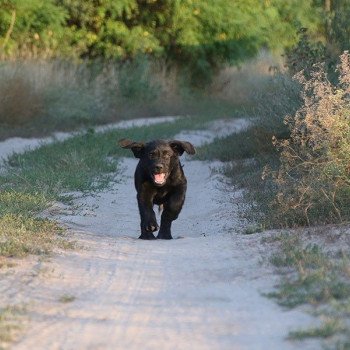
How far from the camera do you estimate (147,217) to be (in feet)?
28.2

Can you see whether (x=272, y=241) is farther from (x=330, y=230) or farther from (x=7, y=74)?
(x=7, y=74)

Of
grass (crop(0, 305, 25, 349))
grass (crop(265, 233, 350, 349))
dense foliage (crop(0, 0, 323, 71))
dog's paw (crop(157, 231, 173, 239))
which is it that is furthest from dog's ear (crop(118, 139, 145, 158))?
dense foliage (crop(0, 0, 323, 71))

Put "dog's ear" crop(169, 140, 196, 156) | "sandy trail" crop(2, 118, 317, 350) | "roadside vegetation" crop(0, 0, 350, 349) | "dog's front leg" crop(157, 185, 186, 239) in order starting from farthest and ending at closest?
"dog's ear" crop(169, 140, 196, 156) < "dog's front leg" crop(157, 185, 186, 239) < "roadside vegetation" crop(0, 0, 350, 349) < "sandy trail" crop(2, 118, 317, 350)

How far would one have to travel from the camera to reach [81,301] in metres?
5.63

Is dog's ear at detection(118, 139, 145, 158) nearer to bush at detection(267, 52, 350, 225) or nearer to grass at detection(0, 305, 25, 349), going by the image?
bush at detection(267, 52, 350, 225)

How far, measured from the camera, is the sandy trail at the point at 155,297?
15.6 ft

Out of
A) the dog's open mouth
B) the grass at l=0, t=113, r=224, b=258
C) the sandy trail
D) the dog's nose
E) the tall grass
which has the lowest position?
the tall grass

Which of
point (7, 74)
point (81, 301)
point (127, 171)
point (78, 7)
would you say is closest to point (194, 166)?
point (127, 171)

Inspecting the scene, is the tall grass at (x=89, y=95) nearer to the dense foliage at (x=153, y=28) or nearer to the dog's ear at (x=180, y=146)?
the dense foliage at (x=153, y=28)

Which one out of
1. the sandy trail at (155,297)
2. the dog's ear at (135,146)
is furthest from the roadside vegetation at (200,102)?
the dog's ear at (135,146)

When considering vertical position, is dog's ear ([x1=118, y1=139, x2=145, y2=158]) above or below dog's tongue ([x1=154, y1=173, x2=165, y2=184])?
above

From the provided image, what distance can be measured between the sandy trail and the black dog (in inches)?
20.9

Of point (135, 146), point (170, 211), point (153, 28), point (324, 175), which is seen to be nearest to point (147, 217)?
point (170, 211)

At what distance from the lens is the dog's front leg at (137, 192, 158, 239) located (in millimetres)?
8547
